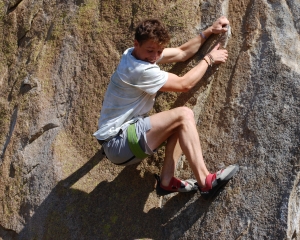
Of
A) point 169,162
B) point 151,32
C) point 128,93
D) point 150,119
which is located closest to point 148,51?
point 151,32

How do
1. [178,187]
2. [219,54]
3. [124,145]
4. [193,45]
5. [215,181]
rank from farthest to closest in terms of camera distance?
1. [193,45]
2. [219,54]
3. [178,187]
4. [124,145]
5. [215,181]

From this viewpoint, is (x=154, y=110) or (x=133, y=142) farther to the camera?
(x=154, y=110)

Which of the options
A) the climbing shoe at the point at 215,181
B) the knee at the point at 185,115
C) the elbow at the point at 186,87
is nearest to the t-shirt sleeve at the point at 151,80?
the elbow at the point at 186,87

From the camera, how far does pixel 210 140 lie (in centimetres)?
627

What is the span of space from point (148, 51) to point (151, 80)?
1.03 ft

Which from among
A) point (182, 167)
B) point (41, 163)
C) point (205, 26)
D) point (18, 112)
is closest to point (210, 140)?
point (182, 167)

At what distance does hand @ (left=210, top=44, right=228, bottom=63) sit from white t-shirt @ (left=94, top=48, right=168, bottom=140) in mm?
746

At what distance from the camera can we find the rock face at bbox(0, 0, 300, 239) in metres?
5.80

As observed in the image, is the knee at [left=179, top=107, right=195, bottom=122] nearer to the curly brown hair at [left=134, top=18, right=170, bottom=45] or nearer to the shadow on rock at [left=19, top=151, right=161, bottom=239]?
the curly brown hair at [left=134, top=18, right=170, bottom=45]

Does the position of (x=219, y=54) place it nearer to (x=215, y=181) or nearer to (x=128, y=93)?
(x=128, y=93)

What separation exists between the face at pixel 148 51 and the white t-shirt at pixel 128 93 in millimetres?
62

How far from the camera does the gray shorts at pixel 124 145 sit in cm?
589

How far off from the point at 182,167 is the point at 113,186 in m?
0.88

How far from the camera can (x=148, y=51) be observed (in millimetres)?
5840
